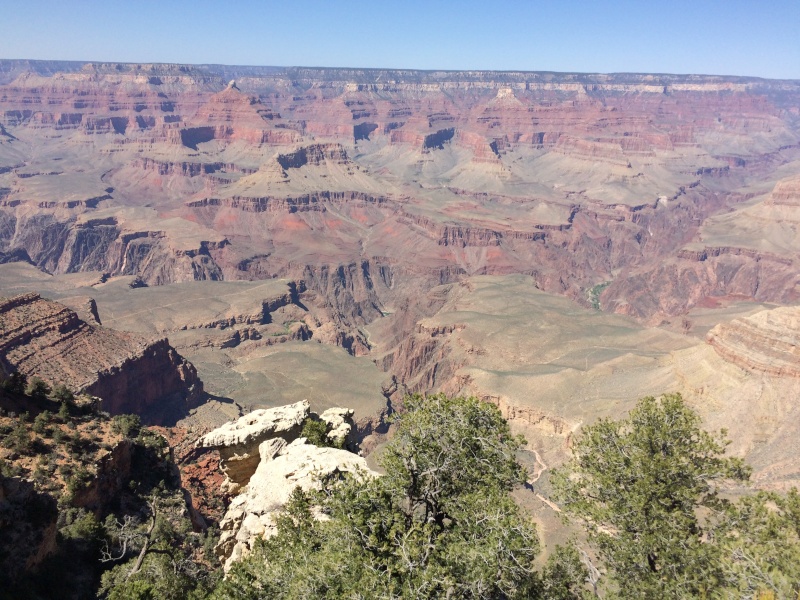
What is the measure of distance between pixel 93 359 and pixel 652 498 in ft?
204

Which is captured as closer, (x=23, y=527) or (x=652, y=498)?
(x=652, y=498)

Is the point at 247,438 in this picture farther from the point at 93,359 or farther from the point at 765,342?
the point at 765,342

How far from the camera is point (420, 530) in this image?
18.4 meters

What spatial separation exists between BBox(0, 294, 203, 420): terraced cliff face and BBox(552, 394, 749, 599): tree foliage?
51.9 metres

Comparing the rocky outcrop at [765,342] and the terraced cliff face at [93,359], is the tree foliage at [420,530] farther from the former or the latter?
the rocky outcrop at [765,342]

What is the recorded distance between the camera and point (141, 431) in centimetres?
3919

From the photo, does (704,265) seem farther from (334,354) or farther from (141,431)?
(141,431)

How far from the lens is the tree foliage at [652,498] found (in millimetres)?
19984

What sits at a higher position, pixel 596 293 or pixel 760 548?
pixel 760 548

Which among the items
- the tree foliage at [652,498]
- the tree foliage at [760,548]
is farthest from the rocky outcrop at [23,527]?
the tree foliage at [760,548]

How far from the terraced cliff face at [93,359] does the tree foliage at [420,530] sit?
1856 inches

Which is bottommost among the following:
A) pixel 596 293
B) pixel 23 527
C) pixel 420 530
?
pixel 596 293

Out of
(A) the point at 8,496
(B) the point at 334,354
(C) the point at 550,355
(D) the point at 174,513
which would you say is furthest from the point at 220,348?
(A) the point at 8,496

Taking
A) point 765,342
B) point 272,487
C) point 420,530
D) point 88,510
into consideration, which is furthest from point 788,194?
point 88,510
